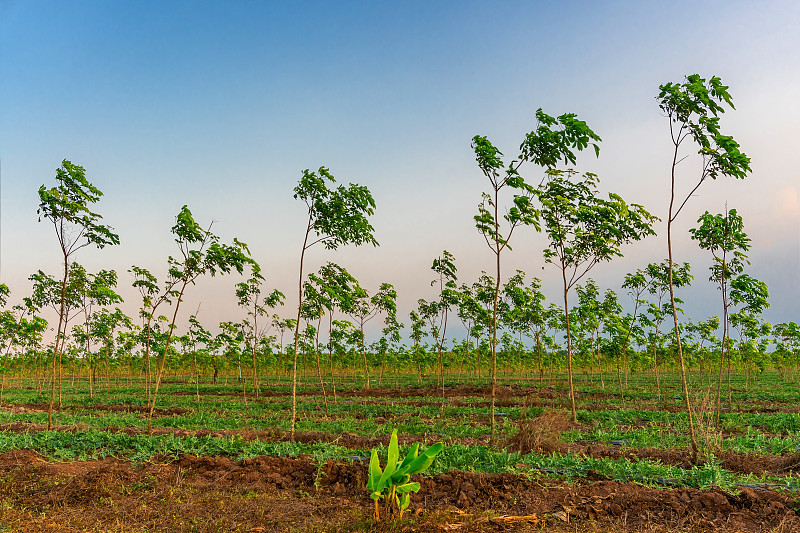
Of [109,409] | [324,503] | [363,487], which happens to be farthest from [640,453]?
[109,409]

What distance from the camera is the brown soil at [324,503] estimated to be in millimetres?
5488

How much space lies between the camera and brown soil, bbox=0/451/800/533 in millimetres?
5488

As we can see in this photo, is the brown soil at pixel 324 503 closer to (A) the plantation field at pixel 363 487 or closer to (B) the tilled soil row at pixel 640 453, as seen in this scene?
(A) the plantation field at pixel 363 487

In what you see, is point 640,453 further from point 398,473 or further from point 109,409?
point 109,409

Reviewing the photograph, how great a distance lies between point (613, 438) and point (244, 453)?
10.3 metres

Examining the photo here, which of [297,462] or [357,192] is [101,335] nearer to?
[357,192]

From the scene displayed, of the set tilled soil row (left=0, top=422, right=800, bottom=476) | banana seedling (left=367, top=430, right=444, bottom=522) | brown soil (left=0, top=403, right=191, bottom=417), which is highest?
banana seedling (left=367, top=430, right=444, bottom=522)

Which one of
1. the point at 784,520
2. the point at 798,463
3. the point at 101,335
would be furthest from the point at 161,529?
the point at 101,335

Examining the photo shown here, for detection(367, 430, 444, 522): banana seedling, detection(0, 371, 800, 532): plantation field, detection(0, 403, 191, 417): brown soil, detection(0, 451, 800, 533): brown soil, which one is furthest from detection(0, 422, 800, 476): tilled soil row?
detection(0, 403, 191, 417): brown soil

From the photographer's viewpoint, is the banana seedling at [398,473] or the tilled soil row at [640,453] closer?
the banana seedling at [398,473]

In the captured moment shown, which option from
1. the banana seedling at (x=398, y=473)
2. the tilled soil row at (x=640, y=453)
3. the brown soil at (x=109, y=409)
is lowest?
the brown soil at (x=109, y=409)

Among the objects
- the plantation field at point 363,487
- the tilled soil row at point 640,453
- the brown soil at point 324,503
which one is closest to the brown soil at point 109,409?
the tilled soil row at point 640,453

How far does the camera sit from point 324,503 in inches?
256

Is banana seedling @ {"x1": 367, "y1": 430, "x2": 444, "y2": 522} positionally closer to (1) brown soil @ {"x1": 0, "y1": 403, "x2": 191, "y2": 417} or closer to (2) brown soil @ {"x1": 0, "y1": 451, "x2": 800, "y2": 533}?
(2) brown soil @ {"x1": 0, "y1": 451, "x2": 800, "y2": 533}
